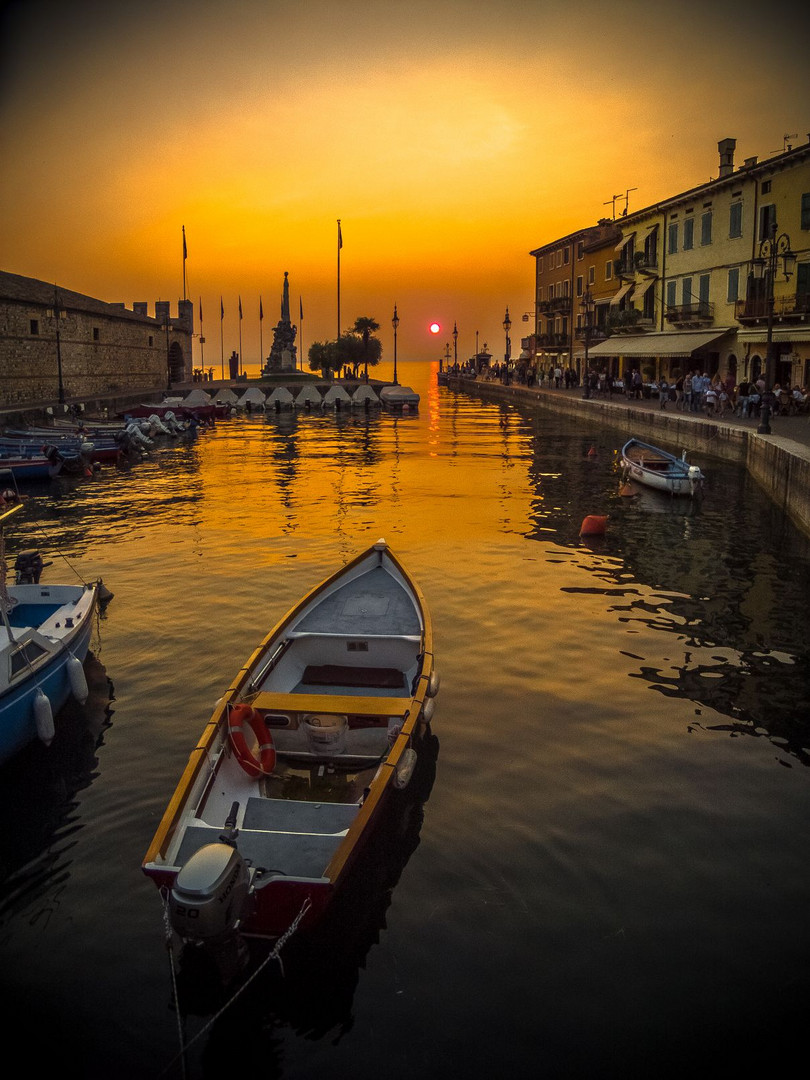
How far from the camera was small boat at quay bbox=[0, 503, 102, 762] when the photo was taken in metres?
9.02

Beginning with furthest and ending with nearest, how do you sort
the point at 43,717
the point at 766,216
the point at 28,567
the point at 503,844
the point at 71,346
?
the point at 71,346, the point at 766,216, the point at 28,567, the point at 43,717, the point at 503,844

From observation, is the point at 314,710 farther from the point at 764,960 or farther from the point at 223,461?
the point at 223,461

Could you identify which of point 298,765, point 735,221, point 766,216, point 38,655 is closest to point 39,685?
point 38,655

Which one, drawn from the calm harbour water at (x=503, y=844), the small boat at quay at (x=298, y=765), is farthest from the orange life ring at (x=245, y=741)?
the calm harbour water at (x=503, y=844)

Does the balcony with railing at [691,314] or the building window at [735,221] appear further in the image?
the balcony with railing at [691,314]

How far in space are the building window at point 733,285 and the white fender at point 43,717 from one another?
4070 centimetres

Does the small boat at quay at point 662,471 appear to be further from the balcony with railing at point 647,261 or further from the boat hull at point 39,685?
the balcony with railing at point 647,261

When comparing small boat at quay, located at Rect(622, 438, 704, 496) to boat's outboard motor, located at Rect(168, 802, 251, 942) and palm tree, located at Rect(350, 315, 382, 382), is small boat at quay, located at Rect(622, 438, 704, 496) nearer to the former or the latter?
boat's outboard motor, located at Rect(168, 802, 251, 942)

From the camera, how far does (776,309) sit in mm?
37969

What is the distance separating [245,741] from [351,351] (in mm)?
102429

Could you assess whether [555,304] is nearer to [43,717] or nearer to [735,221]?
[735,221]

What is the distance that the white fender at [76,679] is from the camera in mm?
10117

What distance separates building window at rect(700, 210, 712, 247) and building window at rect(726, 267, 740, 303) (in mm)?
3238

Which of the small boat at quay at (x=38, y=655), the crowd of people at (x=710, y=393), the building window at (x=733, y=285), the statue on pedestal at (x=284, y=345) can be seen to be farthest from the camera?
the statue on pedestal at (x=284, y=345)
